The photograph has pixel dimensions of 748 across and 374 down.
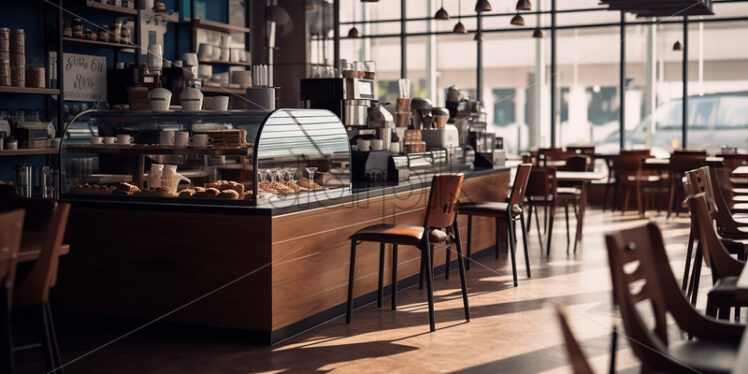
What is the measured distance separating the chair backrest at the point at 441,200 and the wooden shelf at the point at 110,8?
3726 mm

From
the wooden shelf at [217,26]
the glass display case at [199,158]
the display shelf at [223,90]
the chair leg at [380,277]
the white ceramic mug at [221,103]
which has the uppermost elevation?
the wooden shelf at [217,26]

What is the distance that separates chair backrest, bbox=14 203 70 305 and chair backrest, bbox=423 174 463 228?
2532mm

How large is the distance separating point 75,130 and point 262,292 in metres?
1.63

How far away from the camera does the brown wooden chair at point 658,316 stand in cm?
236

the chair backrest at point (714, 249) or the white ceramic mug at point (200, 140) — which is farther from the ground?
the white ceramic mug at point (200, 140)

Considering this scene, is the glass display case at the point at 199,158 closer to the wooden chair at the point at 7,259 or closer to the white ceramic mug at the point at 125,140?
the white ceramic mug at the point at 125,140

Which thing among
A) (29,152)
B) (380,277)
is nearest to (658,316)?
(380,277)

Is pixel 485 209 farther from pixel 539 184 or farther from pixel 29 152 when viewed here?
pixel 29 152

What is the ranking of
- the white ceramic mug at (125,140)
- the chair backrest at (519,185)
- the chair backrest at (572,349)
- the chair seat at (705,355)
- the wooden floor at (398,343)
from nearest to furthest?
the chair backrest at (572,349) < the chair seat at (705,355) < the wooden floor at (398,343) < the white ceramic mug at (125,140) < the chair backrest at (519,185)

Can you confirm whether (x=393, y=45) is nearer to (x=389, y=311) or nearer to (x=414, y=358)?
(x=389, y=311)

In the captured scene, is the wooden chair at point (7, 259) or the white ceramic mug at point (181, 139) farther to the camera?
the white ceramic mug at point (181, 139)

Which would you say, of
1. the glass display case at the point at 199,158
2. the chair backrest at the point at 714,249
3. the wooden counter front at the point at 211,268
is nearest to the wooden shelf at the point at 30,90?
the glass display case at the point at 199,158

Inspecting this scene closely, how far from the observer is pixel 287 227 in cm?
481

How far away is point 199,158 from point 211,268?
2.36 ft
